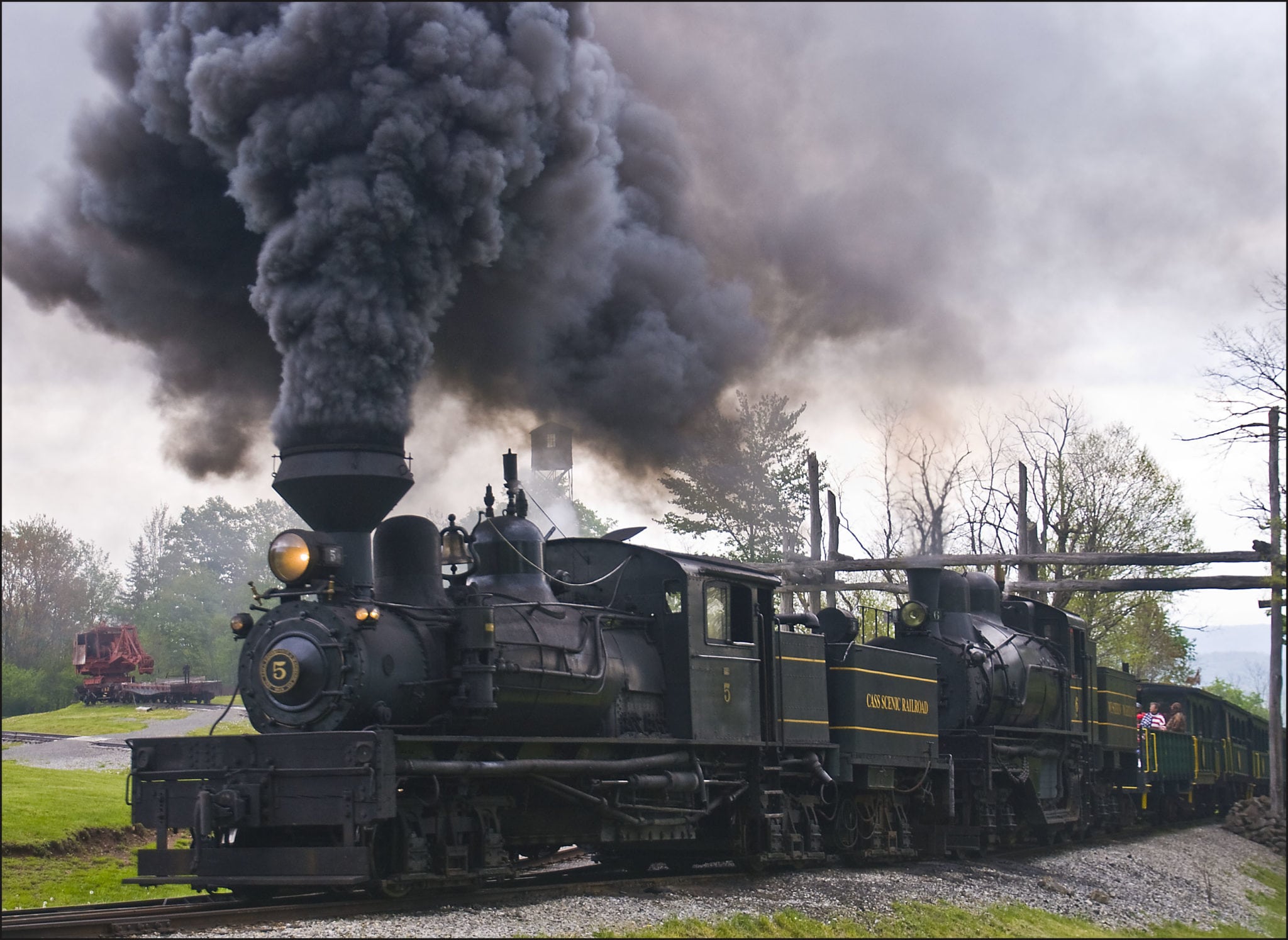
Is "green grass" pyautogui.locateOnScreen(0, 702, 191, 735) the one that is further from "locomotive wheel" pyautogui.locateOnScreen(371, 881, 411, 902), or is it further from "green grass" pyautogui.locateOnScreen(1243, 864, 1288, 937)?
"green grass" pyautogui.locateOnScreen(1243, 864, 1288, 937)

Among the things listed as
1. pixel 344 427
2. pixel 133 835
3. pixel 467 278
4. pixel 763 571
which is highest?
pixel 467 278

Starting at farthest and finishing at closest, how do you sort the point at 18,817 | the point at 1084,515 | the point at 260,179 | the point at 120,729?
the point at 1084,515 < the point at 120,729 < the point at 18,817 < the point at 260,179

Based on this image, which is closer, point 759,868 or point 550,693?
point 550,693

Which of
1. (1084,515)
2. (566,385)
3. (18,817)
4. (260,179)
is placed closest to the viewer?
(260,179)

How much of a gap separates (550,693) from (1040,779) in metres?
10.7

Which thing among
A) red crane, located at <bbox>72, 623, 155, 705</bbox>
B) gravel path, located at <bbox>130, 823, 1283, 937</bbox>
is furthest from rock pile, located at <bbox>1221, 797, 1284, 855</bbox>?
red crane, located at <bbox>72, 623, 155, 705</bbox>

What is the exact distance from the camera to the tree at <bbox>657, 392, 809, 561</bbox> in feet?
52.3

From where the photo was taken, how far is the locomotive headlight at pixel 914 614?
58.5 ft

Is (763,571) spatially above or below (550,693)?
above

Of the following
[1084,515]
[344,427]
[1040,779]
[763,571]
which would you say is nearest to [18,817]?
[344,427]

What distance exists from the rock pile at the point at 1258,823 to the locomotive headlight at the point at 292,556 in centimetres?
1696

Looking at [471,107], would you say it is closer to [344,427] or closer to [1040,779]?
[344,427]

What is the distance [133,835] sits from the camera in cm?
1630

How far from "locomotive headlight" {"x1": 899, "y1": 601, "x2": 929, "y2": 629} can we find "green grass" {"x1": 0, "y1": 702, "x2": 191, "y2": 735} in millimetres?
19597
